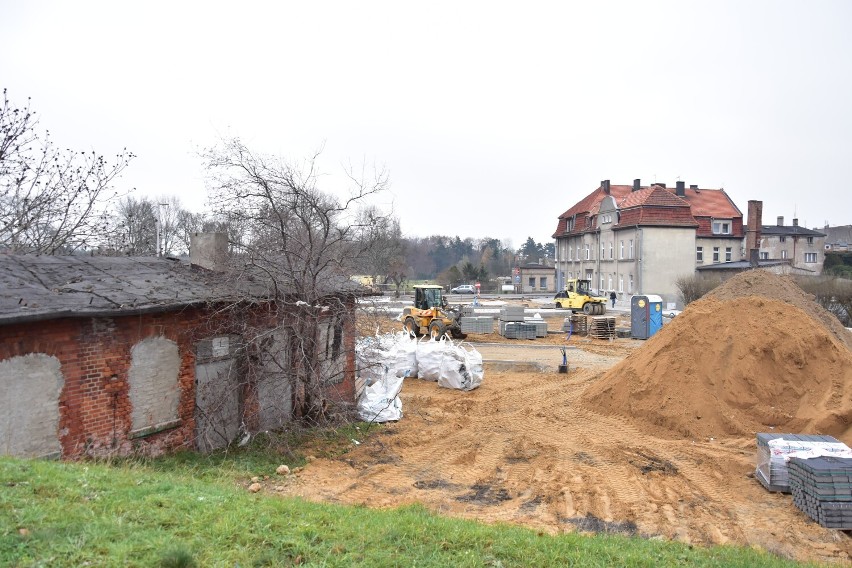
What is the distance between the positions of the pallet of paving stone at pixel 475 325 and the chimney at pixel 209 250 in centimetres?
1909

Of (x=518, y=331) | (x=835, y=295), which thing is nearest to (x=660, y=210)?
(x=835, y=295)

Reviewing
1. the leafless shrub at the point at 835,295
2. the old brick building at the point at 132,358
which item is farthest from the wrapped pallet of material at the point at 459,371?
the leafless shrub at the point at 835,295

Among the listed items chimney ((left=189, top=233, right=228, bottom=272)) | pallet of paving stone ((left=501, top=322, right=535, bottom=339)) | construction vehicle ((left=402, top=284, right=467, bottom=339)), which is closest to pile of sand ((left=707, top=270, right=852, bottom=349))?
construction vehicle ((left=402, top=284, right=467, bottom=339))

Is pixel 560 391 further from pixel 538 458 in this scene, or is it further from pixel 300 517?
pixel 300 517

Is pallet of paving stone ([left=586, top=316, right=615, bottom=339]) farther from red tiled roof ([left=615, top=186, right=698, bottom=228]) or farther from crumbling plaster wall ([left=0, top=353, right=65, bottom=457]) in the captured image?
crumbling plaster wall ([left=0, top=353, right=65, bottom=457])

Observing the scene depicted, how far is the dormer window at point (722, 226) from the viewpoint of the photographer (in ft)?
169

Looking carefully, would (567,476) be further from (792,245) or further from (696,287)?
(792,245)

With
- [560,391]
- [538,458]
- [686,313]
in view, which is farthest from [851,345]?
[538,458]

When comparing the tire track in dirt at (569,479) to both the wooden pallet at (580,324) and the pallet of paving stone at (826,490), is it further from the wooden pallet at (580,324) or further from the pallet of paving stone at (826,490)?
the wooden pallet at (580,324)

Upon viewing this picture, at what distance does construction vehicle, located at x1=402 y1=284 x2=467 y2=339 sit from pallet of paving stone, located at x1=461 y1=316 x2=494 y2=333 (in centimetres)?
61

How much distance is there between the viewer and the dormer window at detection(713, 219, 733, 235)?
5138cm

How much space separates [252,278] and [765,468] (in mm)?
9485

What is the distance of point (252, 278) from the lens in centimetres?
1152

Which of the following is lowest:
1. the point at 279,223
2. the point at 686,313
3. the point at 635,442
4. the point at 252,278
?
the point at 635,442
